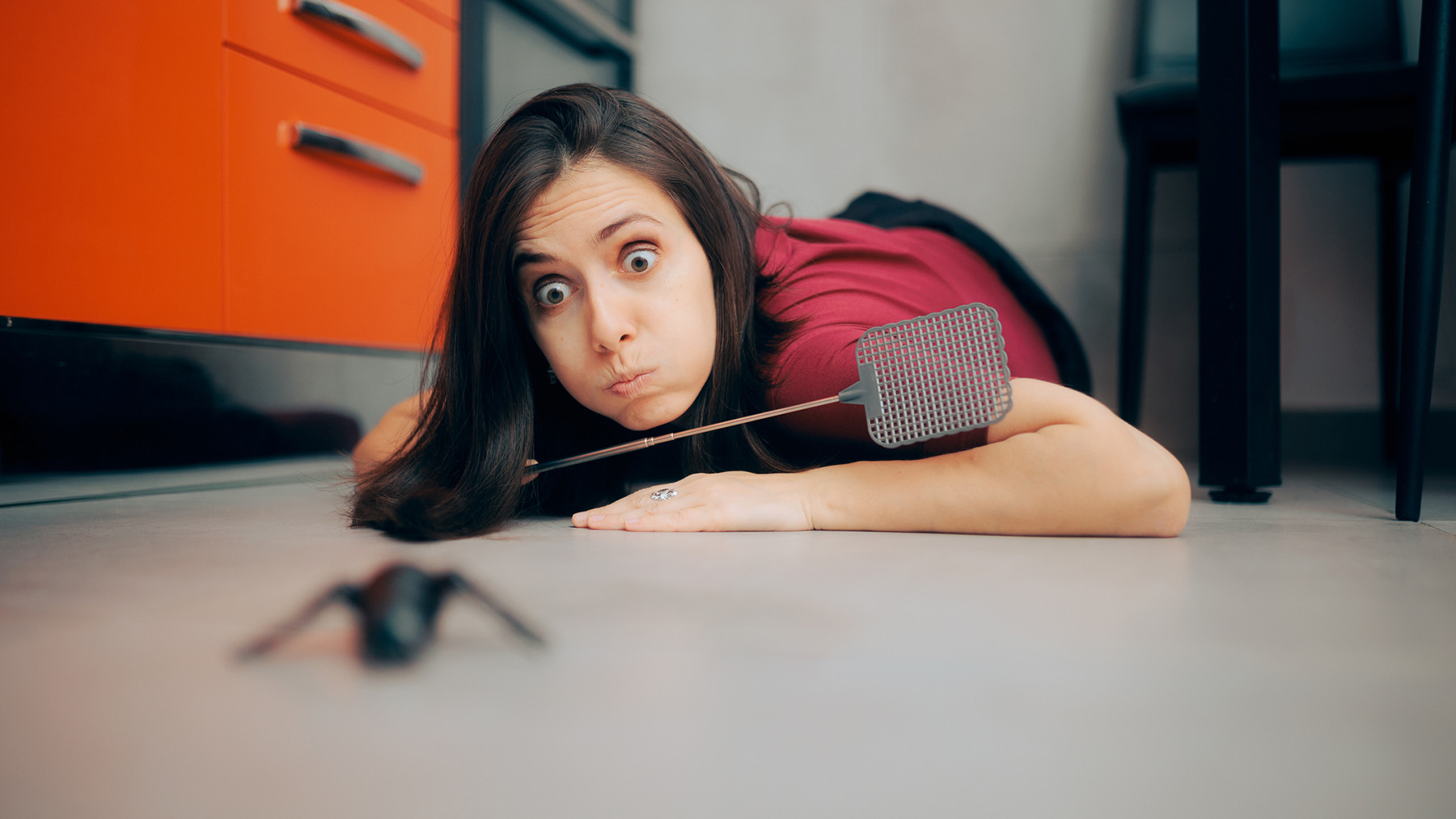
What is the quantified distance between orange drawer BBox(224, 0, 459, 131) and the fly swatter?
1.12 meters

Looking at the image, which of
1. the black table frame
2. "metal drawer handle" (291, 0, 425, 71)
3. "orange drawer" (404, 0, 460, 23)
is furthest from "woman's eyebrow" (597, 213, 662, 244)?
"orange drawer" (404, 0, 460, 23)

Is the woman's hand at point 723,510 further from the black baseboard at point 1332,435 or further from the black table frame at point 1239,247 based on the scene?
the black baseboard at point 1332,435

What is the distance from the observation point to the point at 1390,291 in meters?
1.70

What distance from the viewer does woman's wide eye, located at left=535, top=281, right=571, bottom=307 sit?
0.86 m

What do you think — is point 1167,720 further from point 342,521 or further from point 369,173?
point 369,173

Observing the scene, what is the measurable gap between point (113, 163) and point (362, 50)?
526 mm

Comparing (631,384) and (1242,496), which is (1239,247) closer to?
(1242,496)

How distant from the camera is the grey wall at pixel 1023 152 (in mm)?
1876

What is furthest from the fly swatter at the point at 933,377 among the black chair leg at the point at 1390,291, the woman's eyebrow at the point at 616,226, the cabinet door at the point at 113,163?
the black chair leg at the point at 1390,291

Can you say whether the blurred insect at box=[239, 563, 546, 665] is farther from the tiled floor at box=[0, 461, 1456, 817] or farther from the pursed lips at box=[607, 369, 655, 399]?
the pursed lips at box=[607, 369, 655, 399]

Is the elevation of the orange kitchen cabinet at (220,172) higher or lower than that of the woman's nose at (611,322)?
higher

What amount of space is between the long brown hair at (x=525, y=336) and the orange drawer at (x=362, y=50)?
2.31 ft

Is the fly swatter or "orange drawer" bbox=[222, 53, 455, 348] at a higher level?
"orange drawer" bbox=[222, 53, 455, 348]

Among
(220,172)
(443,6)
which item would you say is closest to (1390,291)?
(443,6)
